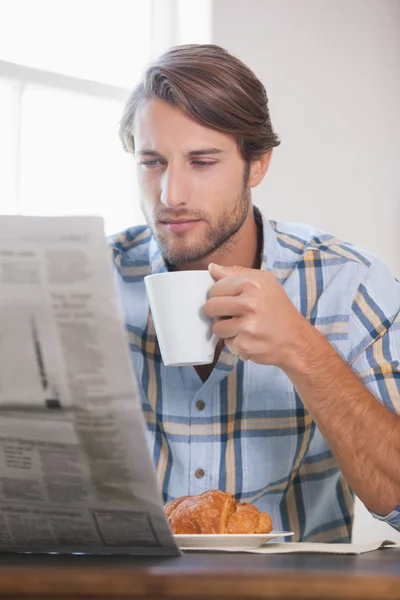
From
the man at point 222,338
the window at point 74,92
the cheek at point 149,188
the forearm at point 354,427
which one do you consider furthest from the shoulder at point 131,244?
the window at point 74,92

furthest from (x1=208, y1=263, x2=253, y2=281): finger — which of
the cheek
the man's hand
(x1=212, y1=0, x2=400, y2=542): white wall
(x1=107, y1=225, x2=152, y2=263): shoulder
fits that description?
(x1=212, y1=0, x2=400, y2=542): white wall

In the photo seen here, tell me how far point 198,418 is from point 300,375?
29 centimetres

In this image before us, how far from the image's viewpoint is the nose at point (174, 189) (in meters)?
1.28

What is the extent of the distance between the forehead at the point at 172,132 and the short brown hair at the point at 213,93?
11mm

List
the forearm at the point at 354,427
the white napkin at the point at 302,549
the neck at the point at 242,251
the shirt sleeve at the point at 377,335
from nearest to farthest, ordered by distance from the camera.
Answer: the white napkin at the point at 302,549 < the forearm at the point at 354,427 < the shirt sleeve at the point at 377,335 < the neck at the point at 242,251

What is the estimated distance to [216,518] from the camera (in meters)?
0.81

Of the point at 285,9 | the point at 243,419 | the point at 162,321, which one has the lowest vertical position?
the point at 243,419

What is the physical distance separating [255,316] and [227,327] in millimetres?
39

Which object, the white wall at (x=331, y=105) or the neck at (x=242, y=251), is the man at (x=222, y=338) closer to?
the neck at (x=242, y=251)

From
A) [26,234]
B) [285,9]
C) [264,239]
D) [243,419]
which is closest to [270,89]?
[285,9]

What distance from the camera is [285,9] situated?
250 centimetres

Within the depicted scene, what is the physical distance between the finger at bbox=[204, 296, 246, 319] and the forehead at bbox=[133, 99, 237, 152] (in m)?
0.46

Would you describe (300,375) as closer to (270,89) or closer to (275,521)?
(275,521)

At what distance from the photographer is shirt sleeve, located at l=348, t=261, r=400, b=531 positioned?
118 centimetres
